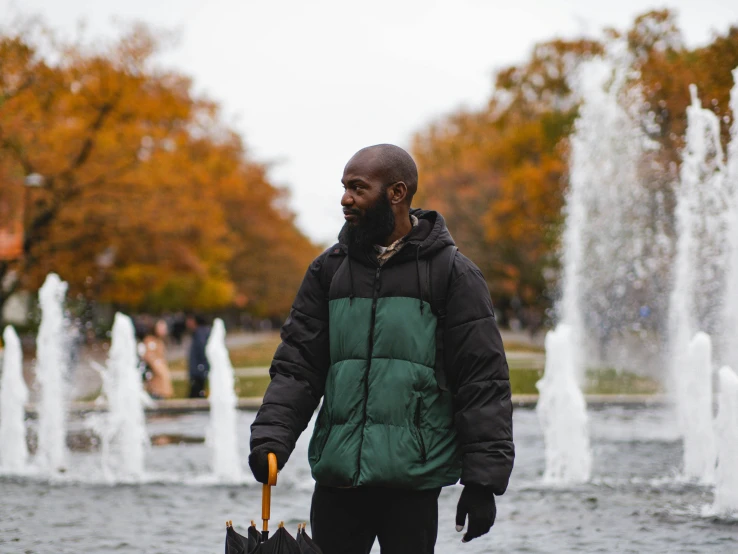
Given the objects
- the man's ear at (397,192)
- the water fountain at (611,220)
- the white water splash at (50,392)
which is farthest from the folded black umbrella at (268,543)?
the water fountain at (611,220)

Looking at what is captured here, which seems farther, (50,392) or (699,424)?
(50,392)

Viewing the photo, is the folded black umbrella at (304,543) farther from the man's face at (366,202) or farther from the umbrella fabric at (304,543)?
the man's face at (366,202)

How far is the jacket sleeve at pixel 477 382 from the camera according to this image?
3.43 meters

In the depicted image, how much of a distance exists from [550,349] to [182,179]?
23.3 meters

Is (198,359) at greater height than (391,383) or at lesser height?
greater

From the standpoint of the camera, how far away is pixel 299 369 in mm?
3744

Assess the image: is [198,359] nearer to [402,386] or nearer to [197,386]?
[197,386]

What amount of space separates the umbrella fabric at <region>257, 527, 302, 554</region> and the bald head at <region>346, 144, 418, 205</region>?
113 cm

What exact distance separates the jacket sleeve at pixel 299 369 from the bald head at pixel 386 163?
15.2 inches

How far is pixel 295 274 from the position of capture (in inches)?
3034

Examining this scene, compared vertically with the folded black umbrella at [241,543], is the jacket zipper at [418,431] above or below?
above

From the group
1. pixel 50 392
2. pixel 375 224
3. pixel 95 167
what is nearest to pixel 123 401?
pixel 50 392

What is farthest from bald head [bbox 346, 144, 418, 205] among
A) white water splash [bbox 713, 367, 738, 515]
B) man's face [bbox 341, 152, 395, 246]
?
white water splash [bbox 713, 367, 738, 515]

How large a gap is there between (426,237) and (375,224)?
0.56ft
